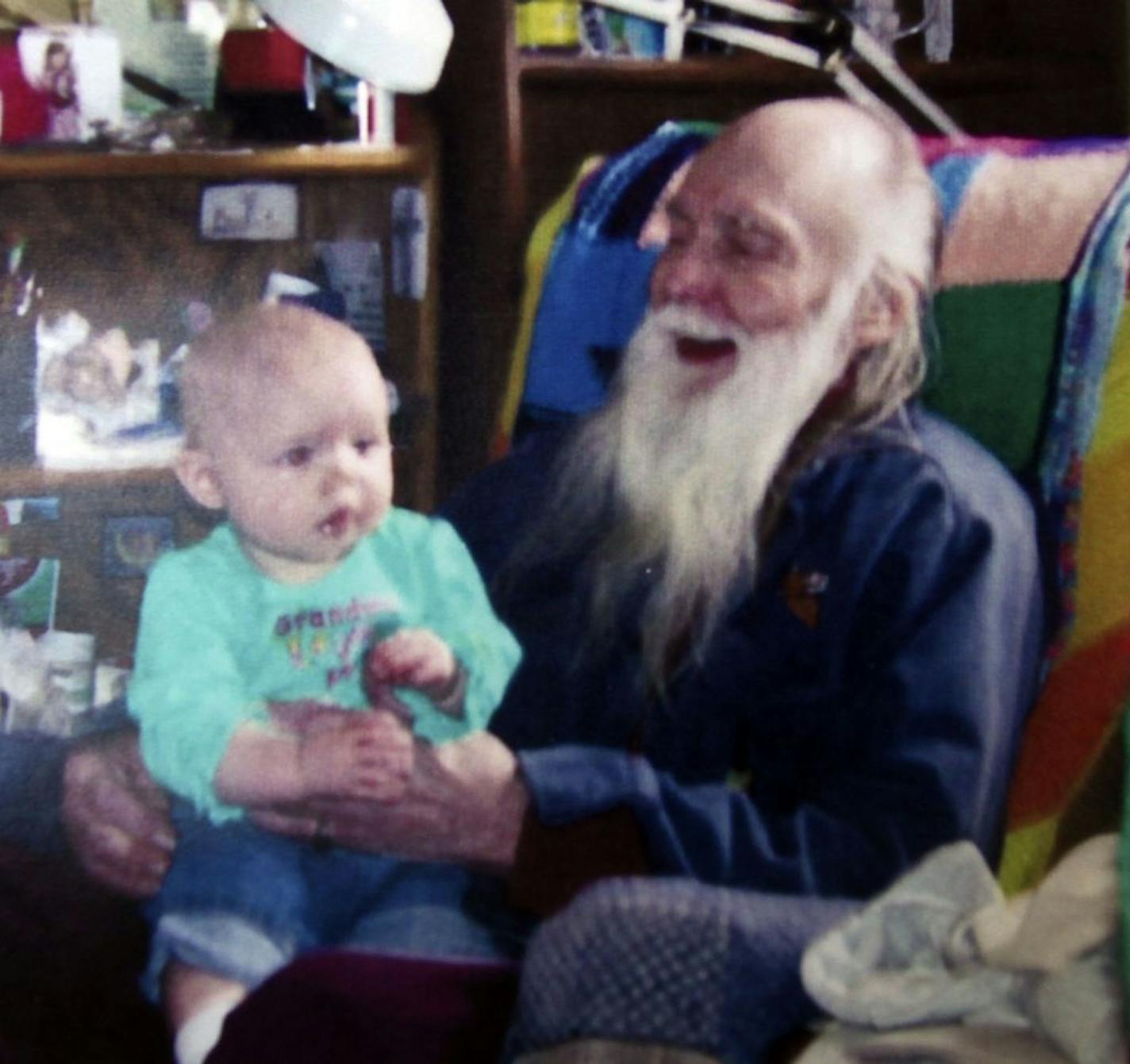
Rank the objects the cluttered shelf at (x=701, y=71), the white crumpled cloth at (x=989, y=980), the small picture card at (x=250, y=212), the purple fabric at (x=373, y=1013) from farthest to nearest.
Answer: the cluttered shelf at (x=701, y=71) → the small picture card at (x=250, y=212) → the purple fabric at (x=373, y=1013) → the white crumpled cloth at (x=989, y=980)

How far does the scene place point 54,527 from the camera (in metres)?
0.98

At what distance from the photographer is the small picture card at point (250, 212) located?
101 cm

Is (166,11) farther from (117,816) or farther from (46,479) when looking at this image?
(117,816)

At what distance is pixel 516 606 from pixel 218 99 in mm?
488

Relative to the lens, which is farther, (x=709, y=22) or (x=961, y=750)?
(x=709, y=22)

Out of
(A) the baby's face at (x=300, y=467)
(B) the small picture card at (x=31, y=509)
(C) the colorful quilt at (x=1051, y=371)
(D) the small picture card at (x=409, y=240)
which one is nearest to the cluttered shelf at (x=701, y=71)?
(D) the small picture card at (x=409, y=240)

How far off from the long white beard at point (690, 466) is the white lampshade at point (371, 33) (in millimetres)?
248

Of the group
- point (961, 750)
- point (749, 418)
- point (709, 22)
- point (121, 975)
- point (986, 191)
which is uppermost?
point (709, 22)

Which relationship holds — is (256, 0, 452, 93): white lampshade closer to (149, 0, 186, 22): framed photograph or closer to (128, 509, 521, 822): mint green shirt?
(149, 0, 186, 22): framed photograph

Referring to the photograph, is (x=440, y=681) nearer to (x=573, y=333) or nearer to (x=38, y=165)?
(x=573, y=333)

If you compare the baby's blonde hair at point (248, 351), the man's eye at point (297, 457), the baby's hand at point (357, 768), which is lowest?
the baby's hand at point (357, 768)

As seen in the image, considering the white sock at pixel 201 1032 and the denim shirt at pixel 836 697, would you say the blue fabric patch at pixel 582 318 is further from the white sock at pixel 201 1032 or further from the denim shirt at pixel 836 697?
the white sock at pixel 201 1032

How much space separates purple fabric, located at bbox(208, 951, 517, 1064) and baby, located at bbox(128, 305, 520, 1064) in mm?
18

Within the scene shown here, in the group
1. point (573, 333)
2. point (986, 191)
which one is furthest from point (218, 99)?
point (986, 191)
